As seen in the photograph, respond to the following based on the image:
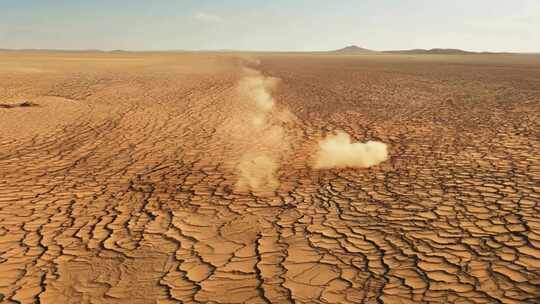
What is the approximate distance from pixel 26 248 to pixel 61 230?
0.43 metres

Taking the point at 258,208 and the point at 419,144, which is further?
the point at 419,144

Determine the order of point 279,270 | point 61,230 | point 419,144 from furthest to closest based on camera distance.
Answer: point 419,144, point 61,230, point 279,270

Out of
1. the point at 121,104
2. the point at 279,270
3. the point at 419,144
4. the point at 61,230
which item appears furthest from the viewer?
the point at 121,104

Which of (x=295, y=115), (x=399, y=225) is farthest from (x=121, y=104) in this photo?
(x=399, y=225)

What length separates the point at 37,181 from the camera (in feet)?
19.7

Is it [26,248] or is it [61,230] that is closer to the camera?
[26,248]

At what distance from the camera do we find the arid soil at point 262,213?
336 cm

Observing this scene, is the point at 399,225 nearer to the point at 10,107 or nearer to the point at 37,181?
the point at 37,181

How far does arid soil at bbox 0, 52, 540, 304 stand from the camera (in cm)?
336

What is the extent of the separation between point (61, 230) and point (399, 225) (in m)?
3.16

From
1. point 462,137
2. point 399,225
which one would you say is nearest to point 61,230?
point 399,225

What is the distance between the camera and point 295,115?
1142 centimetres

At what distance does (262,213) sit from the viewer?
4.88 meters

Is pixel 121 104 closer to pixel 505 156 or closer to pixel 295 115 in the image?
pixel 295 115
